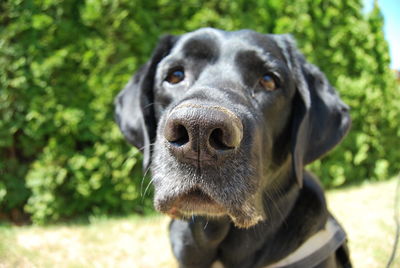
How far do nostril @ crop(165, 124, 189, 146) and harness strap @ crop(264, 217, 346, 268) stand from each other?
1.02 m

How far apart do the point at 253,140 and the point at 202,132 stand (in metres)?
0.40

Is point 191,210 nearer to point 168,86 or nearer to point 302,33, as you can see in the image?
point 168,86

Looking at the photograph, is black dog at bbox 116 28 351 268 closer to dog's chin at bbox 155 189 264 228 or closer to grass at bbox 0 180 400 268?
dog's chin at bbox 155 189 264 228

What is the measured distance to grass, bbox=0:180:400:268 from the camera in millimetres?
3225

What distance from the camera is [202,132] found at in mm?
1151

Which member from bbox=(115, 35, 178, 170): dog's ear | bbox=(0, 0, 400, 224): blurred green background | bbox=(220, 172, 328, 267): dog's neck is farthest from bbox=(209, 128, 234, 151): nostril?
bbox=(0, 0, 400, 224): blurred green background

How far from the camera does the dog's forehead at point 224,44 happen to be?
1986mm

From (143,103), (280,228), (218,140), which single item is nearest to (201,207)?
(218,140)

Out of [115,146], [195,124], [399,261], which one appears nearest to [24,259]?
[115,146]

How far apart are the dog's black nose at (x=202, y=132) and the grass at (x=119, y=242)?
249cm

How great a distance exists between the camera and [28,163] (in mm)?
4391

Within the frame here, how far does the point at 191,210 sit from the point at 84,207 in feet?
11.4

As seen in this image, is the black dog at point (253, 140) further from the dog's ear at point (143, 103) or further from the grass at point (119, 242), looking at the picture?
the grass at point (119, 242)

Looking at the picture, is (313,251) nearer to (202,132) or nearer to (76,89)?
(202,132)
